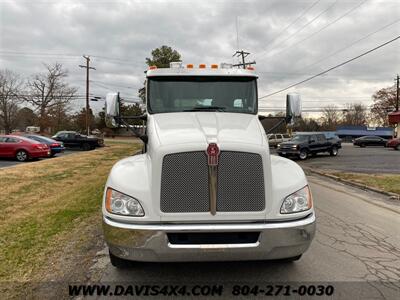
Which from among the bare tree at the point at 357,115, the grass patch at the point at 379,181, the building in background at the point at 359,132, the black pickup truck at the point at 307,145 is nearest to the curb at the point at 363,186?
the grass patch at the point at 379,181

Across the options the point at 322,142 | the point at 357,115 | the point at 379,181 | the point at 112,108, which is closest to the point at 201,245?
the point at 112,108

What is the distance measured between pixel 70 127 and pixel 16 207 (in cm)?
6726

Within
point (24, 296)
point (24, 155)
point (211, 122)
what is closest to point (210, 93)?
point (211, 122)

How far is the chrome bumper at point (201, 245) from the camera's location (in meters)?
3.36

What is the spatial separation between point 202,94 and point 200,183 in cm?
222

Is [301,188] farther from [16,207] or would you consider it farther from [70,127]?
[70,127]

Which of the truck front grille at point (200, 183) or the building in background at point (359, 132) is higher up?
the truck front grille at point (200, 183)

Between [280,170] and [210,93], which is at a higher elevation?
[210,93]

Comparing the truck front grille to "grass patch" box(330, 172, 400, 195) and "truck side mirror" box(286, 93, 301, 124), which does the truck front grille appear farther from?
"grass patch" box(330, 172, 400, 195)

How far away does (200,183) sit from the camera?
347cm

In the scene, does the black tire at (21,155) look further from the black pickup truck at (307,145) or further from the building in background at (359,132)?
the building in background at (359,132)

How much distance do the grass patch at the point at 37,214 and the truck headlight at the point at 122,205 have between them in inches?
55.2

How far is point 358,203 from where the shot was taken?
9008mm

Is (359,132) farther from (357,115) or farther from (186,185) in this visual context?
(186,185)
